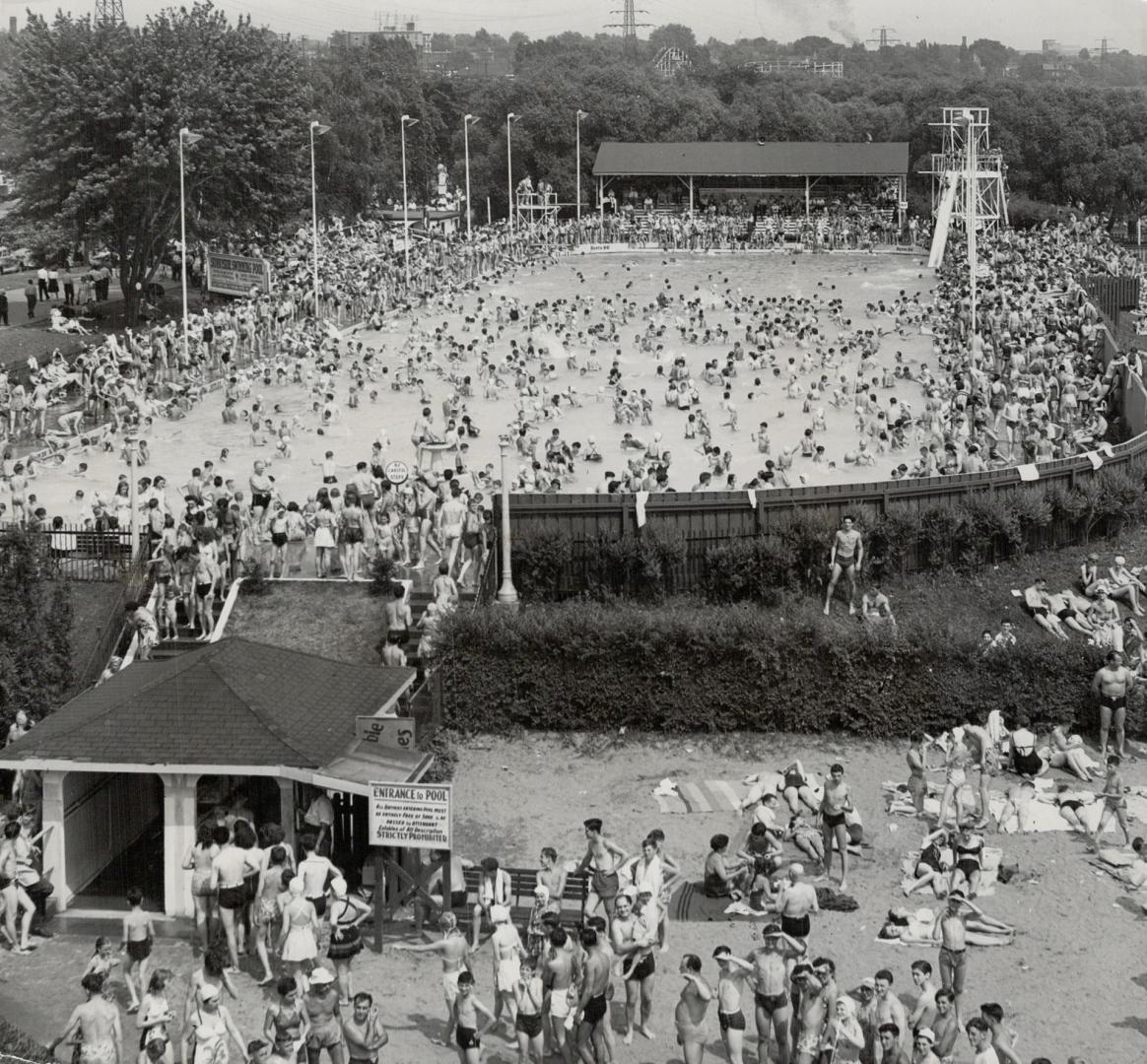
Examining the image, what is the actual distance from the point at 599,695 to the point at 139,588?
763 centimetres

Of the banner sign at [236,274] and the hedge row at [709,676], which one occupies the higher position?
the banner sign at [236,274]

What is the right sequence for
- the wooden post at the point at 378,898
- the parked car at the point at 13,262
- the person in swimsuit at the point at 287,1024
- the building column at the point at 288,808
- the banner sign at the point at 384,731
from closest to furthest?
the person in swimsuit at the point at 287,1024 → the wooden post at the point at 378,898 → the building column at the point at 288,808 → the banner sign at the point at 384,731 → the parked car at the point at 13,262

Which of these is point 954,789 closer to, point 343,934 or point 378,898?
point 378,898

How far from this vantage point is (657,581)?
88.0 ft

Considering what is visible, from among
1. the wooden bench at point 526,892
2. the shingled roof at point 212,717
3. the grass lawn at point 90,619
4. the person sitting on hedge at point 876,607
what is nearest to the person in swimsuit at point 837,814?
the wooden bench at point 526,892

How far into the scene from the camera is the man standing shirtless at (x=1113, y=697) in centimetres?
2169

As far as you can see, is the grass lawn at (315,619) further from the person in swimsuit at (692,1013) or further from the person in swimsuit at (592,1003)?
the person in swimsuit at (692,1013)

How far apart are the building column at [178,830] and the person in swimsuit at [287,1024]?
14.0 feet

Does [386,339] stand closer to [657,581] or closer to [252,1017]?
[657,581]

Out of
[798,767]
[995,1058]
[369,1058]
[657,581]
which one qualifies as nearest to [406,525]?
[657,581]

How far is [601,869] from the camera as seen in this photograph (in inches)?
636

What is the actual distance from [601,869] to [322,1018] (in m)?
3.72

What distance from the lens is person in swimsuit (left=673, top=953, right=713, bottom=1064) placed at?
13203 millimetres

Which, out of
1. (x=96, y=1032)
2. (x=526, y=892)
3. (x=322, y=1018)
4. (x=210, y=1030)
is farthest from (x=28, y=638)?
(x=322, y=1018)
